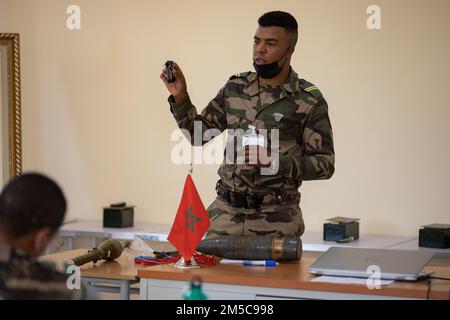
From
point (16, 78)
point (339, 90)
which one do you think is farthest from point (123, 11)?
point (339, 90)

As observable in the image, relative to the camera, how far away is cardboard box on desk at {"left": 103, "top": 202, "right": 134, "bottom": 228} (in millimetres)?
5148

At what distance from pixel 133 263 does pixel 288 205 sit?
25.7 inches

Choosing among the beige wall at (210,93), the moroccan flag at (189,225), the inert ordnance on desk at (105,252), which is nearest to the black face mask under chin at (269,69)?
the moroccan flag at (189,225)

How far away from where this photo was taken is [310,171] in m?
2.79

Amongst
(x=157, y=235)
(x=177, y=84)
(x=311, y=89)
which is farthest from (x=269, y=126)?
(x=157, y=235)

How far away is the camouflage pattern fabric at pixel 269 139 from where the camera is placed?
2.92 metres

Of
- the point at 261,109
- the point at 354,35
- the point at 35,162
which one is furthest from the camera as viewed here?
the point at 35,162

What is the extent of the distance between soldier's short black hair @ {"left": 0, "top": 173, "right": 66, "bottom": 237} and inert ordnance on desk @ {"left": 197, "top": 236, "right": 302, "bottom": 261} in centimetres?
133

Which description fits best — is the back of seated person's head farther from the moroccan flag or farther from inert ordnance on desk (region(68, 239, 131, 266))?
inert ordnance on desk (region(68, 239, 131, 266))

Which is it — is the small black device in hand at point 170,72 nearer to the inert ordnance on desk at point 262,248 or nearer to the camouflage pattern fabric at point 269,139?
the camouflage pattern fabric at point 269,139

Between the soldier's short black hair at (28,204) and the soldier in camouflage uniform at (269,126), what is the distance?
1477mm

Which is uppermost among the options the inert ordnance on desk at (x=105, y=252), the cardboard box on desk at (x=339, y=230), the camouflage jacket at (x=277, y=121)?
the camouflage jacket at (x=277, y=121)
